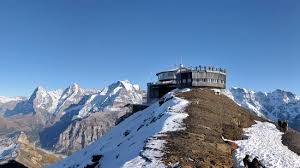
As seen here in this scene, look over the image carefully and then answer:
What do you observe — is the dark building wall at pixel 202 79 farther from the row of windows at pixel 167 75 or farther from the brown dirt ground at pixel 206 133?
the brown dirt ground at pixel 206 133

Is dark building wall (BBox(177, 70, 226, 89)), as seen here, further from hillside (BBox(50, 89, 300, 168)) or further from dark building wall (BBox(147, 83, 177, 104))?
hillside (BBox(50, 89, 300, 168))

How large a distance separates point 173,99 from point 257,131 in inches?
747

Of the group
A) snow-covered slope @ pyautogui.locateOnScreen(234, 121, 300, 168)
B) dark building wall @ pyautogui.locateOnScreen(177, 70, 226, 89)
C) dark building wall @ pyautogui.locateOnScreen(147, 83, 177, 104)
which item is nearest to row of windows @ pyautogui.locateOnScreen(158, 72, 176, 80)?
dark building wall @ pyautogui.locateOnScreen(147, 83, 177, 104)

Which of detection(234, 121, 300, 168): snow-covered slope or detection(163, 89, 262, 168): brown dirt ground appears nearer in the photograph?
detection(163, 89, 262, 168): brown dirt ground

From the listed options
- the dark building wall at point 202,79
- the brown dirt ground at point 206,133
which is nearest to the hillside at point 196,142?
the brown dirt ground at point 206,133

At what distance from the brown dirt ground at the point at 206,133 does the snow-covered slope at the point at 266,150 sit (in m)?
1.63

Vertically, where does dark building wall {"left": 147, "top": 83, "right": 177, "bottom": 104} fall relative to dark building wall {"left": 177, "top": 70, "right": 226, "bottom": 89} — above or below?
below

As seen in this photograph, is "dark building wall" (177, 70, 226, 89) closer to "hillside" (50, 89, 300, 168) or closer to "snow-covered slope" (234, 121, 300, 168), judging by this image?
"hillside" (50, 89, 300, 168)

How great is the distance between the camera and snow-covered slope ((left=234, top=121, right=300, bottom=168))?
5150cm

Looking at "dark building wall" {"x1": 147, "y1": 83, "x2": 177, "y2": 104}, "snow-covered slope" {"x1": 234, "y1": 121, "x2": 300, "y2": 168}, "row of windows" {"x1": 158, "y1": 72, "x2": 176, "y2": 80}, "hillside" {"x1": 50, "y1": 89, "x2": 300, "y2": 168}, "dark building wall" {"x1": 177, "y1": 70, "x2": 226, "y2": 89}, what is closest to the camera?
"hillside" {"x1": 50, "y1": 89, "x2": 300, "y2": 168}

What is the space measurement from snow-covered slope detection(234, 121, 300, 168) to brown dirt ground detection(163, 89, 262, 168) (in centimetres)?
163

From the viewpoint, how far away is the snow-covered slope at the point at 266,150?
51.5m

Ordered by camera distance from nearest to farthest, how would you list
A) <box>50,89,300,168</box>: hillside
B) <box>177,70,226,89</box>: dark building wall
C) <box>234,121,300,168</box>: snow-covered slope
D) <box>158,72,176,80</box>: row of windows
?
<box>50,89,300,168</box>: hillside, <box>234,121,300,168</box>: snow-covered slope, <box>177,70,226,89</box>: dark building wall, <box>158,72,176,80</box>: row of windows

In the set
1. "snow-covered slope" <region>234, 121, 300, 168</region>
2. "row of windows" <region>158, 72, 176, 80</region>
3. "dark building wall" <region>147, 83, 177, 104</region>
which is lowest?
"snow-covered slope" <region>234, 121, 300, 168</region>
